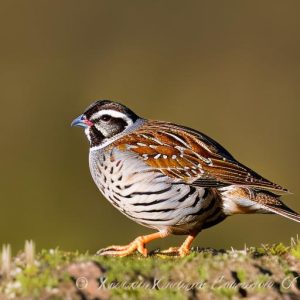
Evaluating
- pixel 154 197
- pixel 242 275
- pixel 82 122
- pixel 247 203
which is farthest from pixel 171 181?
pixel 242 275

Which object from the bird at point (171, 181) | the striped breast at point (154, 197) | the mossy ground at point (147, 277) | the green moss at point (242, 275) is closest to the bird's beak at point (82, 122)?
the bird at point (171, 181)

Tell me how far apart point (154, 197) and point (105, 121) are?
160 centimetres

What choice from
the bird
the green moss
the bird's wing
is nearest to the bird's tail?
the bird

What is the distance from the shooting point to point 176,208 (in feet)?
40.2

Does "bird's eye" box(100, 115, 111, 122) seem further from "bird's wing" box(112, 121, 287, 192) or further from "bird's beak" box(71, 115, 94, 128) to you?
"bird's wing" box(112, 121, 287, 192)

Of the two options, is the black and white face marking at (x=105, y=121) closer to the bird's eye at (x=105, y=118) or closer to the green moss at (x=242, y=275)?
the bird's eye at (x=105, y=118)

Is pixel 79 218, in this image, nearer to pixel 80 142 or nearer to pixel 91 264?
pixel 80 142

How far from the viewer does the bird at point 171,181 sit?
1227cm

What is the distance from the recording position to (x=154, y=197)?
485 inches

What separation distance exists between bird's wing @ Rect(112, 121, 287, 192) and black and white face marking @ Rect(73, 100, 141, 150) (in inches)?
11.6

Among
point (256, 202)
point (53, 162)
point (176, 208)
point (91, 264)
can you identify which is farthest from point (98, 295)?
point (53, 162)

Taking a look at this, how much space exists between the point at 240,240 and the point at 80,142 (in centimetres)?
523

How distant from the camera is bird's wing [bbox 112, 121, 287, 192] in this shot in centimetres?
1265

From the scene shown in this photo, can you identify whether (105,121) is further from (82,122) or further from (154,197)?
(154,197)
